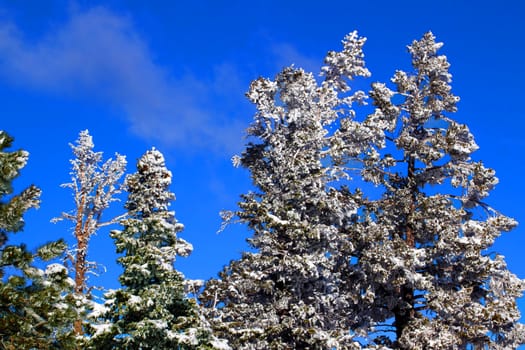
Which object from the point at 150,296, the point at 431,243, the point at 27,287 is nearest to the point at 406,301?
the point at 431,243

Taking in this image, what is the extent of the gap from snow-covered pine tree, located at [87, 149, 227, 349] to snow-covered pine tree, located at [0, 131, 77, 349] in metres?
3.28

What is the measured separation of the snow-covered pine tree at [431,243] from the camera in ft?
90.5

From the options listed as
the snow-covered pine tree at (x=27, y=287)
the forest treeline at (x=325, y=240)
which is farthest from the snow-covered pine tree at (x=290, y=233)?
the snow-covered pine tree at (x=27, y=287)

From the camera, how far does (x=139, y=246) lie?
20.8 m

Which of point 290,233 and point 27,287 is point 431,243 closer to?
point 290,233

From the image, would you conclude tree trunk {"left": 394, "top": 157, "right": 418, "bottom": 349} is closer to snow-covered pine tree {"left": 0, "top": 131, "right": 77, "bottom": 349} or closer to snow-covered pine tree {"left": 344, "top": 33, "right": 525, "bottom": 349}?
snow-covered pine tree {"left": 344, "top": 33, "right": 525, "bottom": 349}

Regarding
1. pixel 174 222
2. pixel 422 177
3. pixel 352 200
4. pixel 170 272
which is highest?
pixel 422 177

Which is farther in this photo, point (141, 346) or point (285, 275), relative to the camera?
point (285, 275)

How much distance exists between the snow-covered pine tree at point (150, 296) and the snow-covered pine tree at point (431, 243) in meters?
9.13

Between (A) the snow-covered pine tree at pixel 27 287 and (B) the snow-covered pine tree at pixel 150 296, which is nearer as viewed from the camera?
(A) the snow-covered pine tree at pixel 27 287

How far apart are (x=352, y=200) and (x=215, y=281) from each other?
658cm

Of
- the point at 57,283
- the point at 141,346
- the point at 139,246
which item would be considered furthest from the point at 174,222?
the point at 57,283

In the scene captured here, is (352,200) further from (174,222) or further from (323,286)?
(174,222)

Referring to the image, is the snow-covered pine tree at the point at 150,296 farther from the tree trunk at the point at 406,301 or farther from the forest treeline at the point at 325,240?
the tree trunk at the point at 406,301
